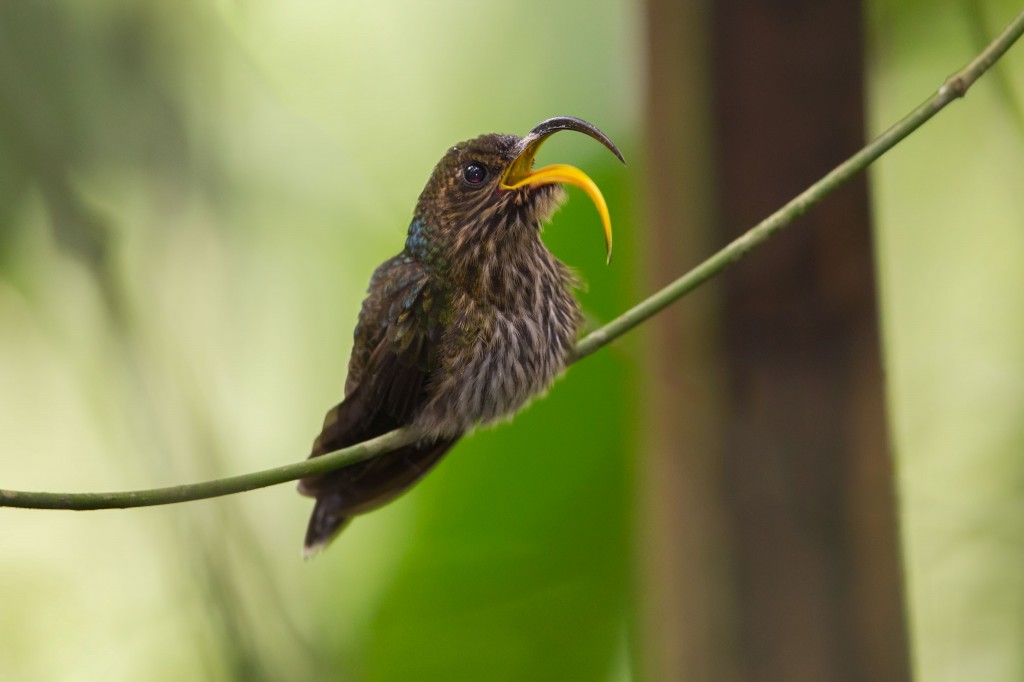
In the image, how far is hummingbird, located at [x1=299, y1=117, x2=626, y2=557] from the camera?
0.45m

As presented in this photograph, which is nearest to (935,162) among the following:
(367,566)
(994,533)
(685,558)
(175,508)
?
(994,533)

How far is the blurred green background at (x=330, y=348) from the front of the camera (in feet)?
2.73

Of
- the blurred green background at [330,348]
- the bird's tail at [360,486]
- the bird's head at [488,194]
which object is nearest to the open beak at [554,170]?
the bird's head at [488,194]

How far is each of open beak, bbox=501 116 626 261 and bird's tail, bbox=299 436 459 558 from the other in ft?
0.53

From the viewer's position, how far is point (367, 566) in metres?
0.87

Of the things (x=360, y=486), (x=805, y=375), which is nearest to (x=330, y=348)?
(x=360, y=486)

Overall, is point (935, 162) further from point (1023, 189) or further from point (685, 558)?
point (685, 558)

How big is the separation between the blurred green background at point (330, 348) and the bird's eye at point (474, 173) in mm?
339

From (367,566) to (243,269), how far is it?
0.32m

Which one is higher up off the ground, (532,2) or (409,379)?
(532,2)

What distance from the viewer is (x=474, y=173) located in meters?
0.45

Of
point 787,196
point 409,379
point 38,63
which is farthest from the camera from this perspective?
point 38,63

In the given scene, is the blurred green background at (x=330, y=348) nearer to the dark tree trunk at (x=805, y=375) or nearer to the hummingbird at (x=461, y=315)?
the dark tree trunk at (x=805, y=375)

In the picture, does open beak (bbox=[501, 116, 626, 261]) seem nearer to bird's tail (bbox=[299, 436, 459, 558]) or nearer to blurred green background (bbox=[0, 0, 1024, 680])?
bird's tail (bbox=[299, 436, 459, 558])
